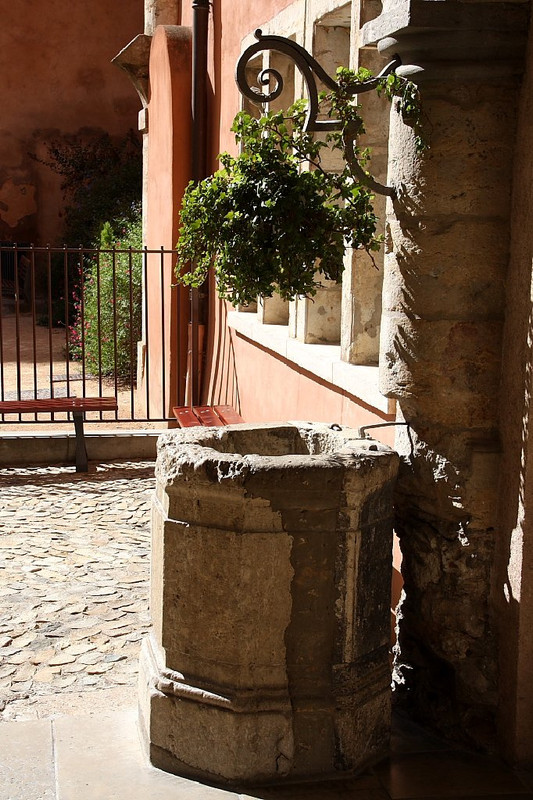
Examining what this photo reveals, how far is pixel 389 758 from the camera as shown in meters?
3.37

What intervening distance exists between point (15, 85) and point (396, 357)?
15.9 metres

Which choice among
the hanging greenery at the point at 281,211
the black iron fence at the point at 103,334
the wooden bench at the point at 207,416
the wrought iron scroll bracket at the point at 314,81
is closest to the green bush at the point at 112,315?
the black iron fence at the point at 103,334

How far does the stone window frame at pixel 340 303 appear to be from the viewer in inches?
183

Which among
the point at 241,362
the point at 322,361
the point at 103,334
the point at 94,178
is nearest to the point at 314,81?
the point at 322,361

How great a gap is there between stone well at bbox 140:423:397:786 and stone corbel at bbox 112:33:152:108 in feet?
24.3

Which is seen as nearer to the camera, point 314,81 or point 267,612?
point 267,612

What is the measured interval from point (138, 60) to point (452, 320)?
7398mm

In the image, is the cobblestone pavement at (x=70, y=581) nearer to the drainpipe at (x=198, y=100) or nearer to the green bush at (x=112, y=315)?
the drainpipe at (x=198, y=100)

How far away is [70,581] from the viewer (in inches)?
211

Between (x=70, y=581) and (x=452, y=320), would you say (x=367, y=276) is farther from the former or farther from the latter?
(x=70, y=581)

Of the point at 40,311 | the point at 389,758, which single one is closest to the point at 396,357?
the point at 389,758

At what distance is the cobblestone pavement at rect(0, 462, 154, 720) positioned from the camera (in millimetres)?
4293

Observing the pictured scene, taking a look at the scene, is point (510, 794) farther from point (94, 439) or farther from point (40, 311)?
point (40, 311)

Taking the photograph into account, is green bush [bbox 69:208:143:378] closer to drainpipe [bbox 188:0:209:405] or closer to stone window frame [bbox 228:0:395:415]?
drainpipe [bbox 188:0:209:405]
